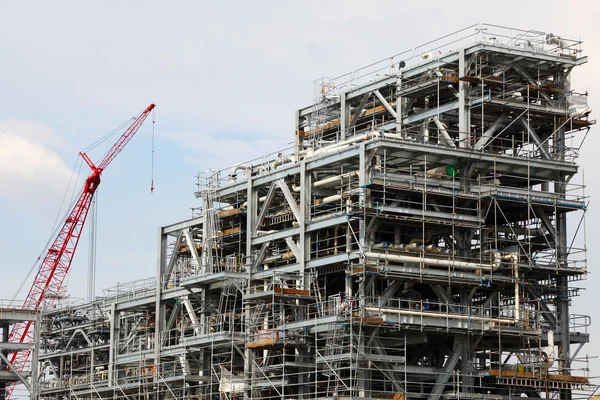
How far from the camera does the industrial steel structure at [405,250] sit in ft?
331

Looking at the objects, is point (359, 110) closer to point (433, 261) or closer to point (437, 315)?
point (433, 261)

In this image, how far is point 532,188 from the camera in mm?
112688

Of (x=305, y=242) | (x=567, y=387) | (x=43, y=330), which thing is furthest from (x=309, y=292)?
(x=43, y=330)

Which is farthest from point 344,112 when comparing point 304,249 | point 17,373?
point 17,373

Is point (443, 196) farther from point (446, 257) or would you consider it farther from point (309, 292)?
point (309, 292)

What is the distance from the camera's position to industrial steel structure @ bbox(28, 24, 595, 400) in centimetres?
10075

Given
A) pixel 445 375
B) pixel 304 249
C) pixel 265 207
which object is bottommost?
pixel 445 375

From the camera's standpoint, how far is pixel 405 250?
101 meters

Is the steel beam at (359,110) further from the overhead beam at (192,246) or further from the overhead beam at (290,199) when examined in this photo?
the overhead beam at (192,246)

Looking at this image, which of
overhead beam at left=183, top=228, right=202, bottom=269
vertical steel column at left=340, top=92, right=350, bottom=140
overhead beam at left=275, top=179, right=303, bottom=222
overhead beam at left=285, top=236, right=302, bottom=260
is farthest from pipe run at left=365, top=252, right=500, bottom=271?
overhead beam at left=183, top=228, right=202, bottom=269

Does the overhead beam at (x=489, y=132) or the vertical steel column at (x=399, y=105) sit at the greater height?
the vertical steel column at (x=399, y=105)

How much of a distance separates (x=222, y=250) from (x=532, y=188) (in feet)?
94.5

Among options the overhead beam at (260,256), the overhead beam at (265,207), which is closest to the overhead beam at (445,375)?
the overhead beam at (260,256)

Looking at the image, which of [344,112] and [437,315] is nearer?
[437,315]
